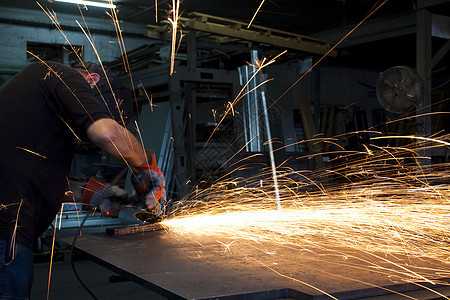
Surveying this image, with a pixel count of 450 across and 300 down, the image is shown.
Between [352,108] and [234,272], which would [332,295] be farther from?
[352,108]

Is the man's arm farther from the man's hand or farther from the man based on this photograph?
the man's hand

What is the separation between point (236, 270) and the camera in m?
1.73

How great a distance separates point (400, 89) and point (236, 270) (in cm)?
462

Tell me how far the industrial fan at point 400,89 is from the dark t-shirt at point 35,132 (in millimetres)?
4545

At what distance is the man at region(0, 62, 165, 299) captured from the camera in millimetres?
1889

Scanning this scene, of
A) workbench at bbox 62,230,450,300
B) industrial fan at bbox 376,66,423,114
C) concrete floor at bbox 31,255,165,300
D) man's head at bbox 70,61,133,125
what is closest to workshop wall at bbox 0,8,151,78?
concrete floor at bbox 31,255,165,300

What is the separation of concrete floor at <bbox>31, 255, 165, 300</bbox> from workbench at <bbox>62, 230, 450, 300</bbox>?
2080 millimetres

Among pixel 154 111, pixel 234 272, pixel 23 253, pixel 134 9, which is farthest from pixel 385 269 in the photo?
pixel 134 9

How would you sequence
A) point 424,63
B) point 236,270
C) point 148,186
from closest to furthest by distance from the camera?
point 236,270
point 148,186
point 424,63

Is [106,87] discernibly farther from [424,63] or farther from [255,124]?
[424,63]

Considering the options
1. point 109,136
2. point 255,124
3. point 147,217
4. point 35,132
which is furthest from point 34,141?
point 255,124

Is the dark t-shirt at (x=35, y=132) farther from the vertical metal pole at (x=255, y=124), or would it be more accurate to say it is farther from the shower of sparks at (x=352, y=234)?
the vertical metal pole at (x=255, y=124)

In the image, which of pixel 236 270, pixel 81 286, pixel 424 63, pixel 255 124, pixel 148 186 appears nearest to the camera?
pixel 236 270

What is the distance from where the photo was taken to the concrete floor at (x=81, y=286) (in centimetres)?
425
